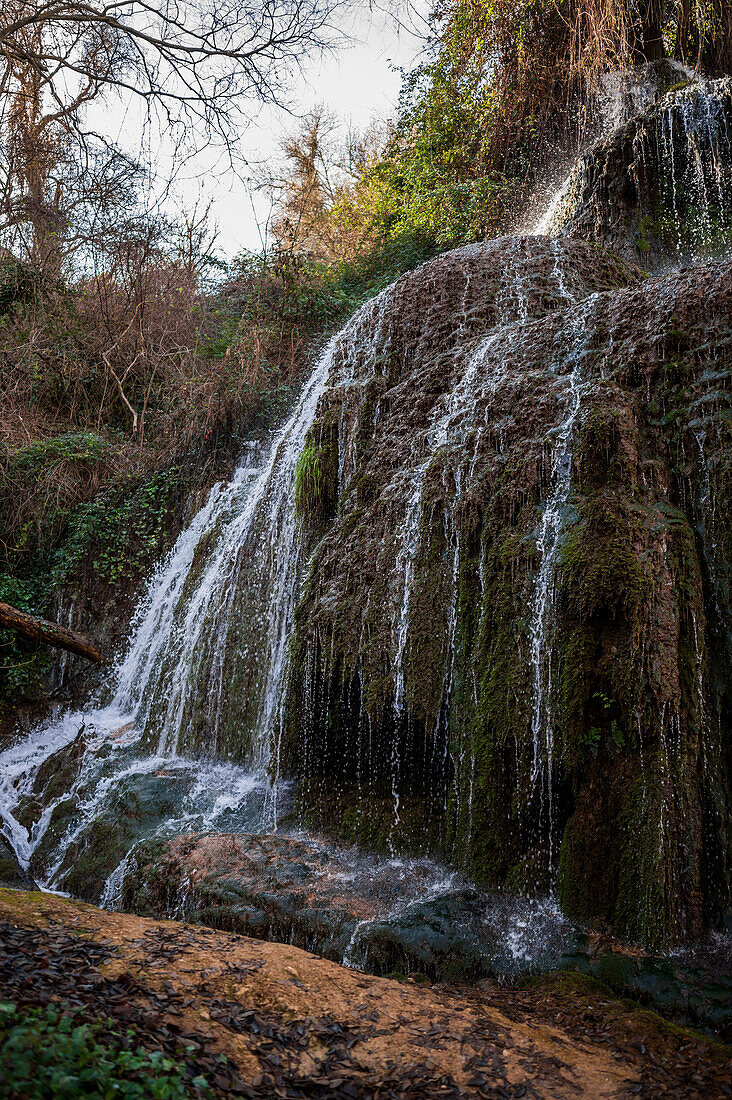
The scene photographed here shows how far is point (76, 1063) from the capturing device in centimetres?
228

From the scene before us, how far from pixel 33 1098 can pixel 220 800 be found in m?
4.75

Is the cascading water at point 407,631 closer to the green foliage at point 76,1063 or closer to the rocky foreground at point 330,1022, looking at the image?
the rocky foreground at point 330,1022

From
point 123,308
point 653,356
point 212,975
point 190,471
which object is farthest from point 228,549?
point 123,308

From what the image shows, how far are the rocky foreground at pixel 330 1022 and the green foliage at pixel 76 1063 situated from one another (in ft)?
0.40

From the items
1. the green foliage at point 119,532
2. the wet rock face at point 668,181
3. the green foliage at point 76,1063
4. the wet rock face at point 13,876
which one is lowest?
the wet rock face at point 13,876

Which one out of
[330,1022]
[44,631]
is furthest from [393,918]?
[44,631]

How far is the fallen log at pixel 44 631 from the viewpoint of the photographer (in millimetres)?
7668

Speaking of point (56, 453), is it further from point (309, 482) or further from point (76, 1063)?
point (76, 1063)

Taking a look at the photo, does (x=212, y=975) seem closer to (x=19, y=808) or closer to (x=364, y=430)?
(x=19, y=808)

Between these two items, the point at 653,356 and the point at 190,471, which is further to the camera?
the point at 190,471

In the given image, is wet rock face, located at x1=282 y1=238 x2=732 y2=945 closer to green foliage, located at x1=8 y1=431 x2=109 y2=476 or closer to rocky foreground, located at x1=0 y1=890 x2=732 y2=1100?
rocky foreground, located at x1=0 y1=890 x2=732 y2=1100

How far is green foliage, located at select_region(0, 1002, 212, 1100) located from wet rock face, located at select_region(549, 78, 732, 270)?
36.5 ft

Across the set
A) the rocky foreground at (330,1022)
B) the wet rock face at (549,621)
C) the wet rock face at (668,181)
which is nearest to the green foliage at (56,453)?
the wet rock face at (549,621)

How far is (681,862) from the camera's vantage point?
4.31 metres
